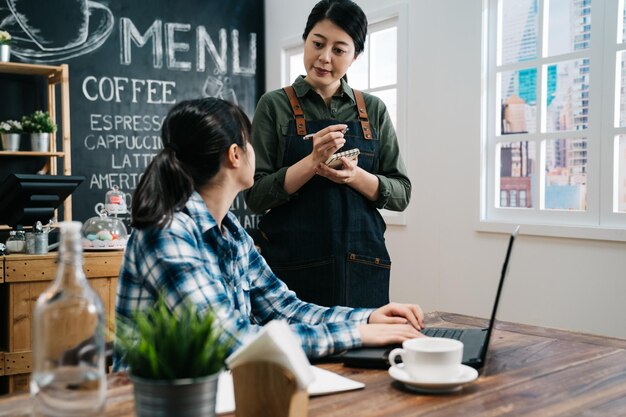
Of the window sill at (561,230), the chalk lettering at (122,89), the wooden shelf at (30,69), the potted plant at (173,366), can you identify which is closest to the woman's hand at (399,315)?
the potted plant at (173,366)

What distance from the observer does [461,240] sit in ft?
12.6

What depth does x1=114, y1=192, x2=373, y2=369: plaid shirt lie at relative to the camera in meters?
1.22

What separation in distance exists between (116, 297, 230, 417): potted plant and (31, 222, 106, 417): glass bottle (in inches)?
2.4

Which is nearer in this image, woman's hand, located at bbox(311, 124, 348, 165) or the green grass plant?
the green grass plant

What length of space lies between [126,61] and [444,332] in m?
4.11

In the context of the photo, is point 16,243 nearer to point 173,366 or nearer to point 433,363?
point 433,363

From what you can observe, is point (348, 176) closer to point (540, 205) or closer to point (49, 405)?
point (49, 405)

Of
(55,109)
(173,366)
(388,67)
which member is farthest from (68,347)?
(55,109)

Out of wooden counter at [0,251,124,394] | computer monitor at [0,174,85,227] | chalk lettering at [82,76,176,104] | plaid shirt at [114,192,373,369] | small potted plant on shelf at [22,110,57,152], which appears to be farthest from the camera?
chalk lettering at [82,76,176,104]

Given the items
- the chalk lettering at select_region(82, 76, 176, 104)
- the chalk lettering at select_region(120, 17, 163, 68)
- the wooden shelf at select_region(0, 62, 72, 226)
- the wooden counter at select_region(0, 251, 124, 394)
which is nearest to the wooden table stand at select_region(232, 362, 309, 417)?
the wooden counter at select_region(0, 251, 124, 394)

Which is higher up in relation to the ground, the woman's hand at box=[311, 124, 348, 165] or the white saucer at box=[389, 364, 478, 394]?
the woman's hand at box=[311, 124, 348, 165]

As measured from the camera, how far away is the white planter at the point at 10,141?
13.8 ft

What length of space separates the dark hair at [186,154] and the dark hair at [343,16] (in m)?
0.77

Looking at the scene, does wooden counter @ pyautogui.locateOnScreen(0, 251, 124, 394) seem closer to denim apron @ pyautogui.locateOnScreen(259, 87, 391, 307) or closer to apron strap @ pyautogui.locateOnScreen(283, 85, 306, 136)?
denim apron @ pyautogui.locateOnScreen(259, 87, 391, 307)
